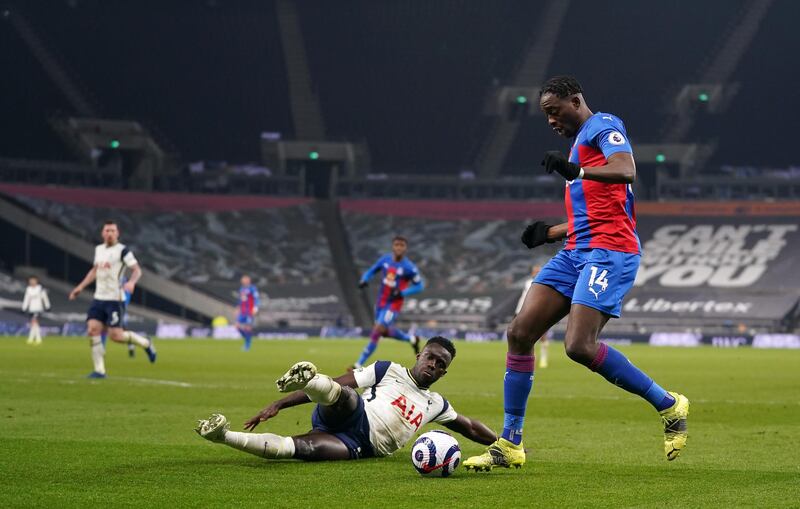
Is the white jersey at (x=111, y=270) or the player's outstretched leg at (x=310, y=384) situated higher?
the white jersey at (x=111, y=270)

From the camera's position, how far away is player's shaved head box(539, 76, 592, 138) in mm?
8266

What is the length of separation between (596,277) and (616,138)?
946 millimetres

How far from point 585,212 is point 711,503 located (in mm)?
2387

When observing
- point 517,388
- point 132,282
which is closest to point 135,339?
point 132,282

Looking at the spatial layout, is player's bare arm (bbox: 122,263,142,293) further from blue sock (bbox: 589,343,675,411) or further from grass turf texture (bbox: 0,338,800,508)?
blue sock (bbox: 589,343,675,411)

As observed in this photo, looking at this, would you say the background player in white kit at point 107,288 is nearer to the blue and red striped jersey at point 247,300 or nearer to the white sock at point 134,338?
the white sock at point 134,338

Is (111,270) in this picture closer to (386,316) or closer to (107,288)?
(107,288)

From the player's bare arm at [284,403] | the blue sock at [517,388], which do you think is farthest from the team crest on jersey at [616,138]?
the player's bare arm at [284,403]

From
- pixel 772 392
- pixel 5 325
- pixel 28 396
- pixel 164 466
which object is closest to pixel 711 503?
pixel 164 466

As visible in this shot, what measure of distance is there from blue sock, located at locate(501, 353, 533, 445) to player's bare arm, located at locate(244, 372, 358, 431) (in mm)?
1123

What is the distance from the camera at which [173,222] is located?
57.8 metres

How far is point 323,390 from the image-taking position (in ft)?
25.5

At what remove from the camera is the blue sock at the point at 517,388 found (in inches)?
328

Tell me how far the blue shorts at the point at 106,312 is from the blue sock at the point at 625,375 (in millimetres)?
12436
